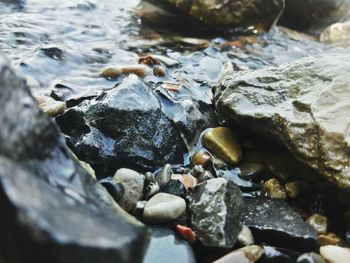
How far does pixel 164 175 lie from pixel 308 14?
6427mm

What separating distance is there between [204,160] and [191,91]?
4.00 feet

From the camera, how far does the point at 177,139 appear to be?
339 centimetres

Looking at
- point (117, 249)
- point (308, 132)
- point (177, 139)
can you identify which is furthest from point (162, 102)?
point (117, 249)

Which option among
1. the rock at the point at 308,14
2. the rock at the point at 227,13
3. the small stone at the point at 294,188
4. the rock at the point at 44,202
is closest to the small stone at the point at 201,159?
the small stone at the point at 294,188

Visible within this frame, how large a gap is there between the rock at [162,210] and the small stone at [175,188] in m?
0.22

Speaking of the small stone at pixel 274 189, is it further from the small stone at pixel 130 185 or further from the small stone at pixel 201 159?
the small stone at pixel 130 185

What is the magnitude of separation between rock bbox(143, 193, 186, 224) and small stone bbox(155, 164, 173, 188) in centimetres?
32

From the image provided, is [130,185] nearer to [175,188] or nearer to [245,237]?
[175,188]

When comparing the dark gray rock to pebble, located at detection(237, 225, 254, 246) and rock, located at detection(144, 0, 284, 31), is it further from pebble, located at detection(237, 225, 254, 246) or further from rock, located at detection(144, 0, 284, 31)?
rock, located at detection(144, 0, 284, 31)

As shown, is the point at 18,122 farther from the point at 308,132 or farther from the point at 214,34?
the point at 214,34

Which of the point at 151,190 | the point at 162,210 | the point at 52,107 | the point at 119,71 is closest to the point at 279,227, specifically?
the point at 162,210

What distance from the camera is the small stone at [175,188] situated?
283cm

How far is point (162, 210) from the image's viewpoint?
8.29ft

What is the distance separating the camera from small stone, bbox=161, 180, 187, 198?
2.83m
